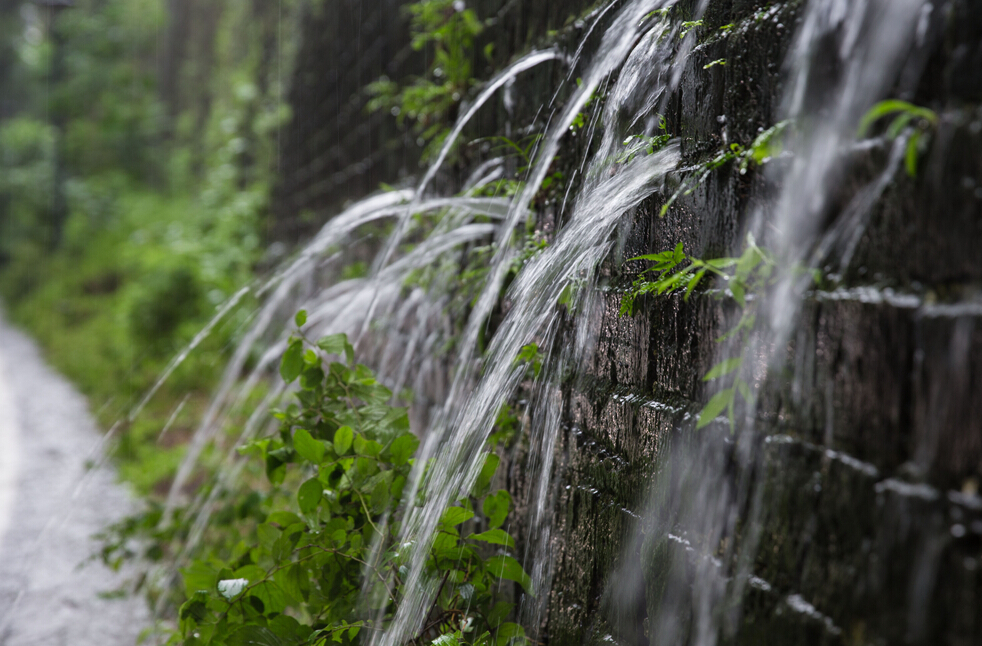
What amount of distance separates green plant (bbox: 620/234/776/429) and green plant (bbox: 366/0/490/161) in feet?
4.22

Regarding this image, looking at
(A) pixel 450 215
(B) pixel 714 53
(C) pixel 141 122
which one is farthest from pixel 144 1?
(B) pixel 714 53

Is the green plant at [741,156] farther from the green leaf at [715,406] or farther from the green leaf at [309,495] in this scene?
the green leaf at [309,495]

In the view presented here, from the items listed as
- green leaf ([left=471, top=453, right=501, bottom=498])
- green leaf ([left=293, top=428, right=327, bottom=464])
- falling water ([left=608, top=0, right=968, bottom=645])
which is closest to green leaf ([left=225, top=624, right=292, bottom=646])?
green leaf ([left=293, top=428, right=327, bottom=464])

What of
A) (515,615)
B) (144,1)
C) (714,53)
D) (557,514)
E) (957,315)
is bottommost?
(515,615)

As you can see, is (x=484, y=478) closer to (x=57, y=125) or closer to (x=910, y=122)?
(x=910, y=122)

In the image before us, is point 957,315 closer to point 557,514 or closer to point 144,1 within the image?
point 557,514

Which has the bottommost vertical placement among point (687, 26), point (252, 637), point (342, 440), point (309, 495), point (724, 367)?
point (252, 637)

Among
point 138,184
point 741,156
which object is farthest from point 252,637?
point 138,184

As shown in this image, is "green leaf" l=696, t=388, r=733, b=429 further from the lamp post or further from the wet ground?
the lamp post

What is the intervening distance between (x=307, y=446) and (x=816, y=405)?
1.01 m

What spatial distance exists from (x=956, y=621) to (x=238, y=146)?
726cm

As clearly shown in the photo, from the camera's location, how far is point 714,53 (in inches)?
45.4

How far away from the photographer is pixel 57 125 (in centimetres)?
1459

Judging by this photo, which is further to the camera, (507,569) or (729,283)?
(507,569)
